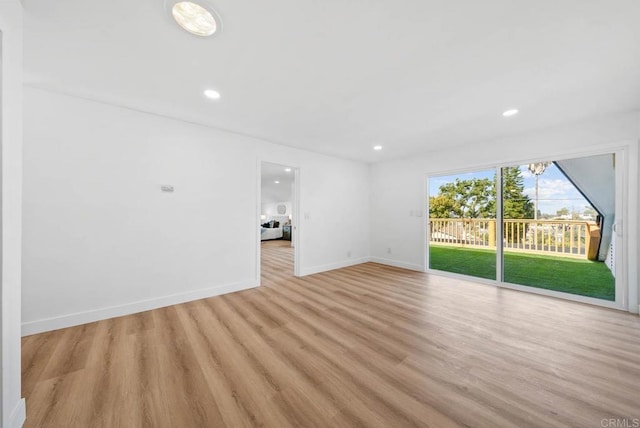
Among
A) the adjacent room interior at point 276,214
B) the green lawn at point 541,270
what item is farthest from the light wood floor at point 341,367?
the adjacent room interior at point 276,214

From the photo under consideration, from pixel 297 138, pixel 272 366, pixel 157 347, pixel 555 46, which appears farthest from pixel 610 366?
pixel 297 138

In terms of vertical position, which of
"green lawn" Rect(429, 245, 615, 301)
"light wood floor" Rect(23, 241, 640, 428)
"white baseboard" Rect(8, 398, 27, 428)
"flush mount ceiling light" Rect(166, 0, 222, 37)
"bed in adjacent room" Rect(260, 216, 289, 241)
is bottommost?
"light wood floor" Rect(23, 241, 640, 428)

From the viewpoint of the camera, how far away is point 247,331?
85.7 inches

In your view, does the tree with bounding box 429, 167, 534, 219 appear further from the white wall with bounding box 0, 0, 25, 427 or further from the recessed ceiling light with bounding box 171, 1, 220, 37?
the white wall with bounding box 0, 0, 25, 427

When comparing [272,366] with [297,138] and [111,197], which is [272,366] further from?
[297,138]

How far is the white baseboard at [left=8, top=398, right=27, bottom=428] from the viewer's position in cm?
111

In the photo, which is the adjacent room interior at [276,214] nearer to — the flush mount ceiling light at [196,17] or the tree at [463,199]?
the tree at [463,199]

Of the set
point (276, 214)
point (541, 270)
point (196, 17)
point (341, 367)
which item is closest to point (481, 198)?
point (541, 270)

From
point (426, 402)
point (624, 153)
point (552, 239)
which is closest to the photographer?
point (426, 402)

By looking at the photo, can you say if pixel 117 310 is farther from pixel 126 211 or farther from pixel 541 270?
pixel 541 270

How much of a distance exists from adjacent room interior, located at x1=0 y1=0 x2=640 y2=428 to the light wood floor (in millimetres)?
17

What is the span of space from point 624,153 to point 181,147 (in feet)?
18.0

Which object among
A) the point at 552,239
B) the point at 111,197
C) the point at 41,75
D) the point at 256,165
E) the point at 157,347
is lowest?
the point at 157,347

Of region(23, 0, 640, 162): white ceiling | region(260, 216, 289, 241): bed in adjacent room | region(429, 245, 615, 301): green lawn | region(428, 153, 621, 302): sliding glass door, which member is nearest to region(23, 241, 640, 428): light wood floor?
region(429, 245, 615, 301): green lawn
